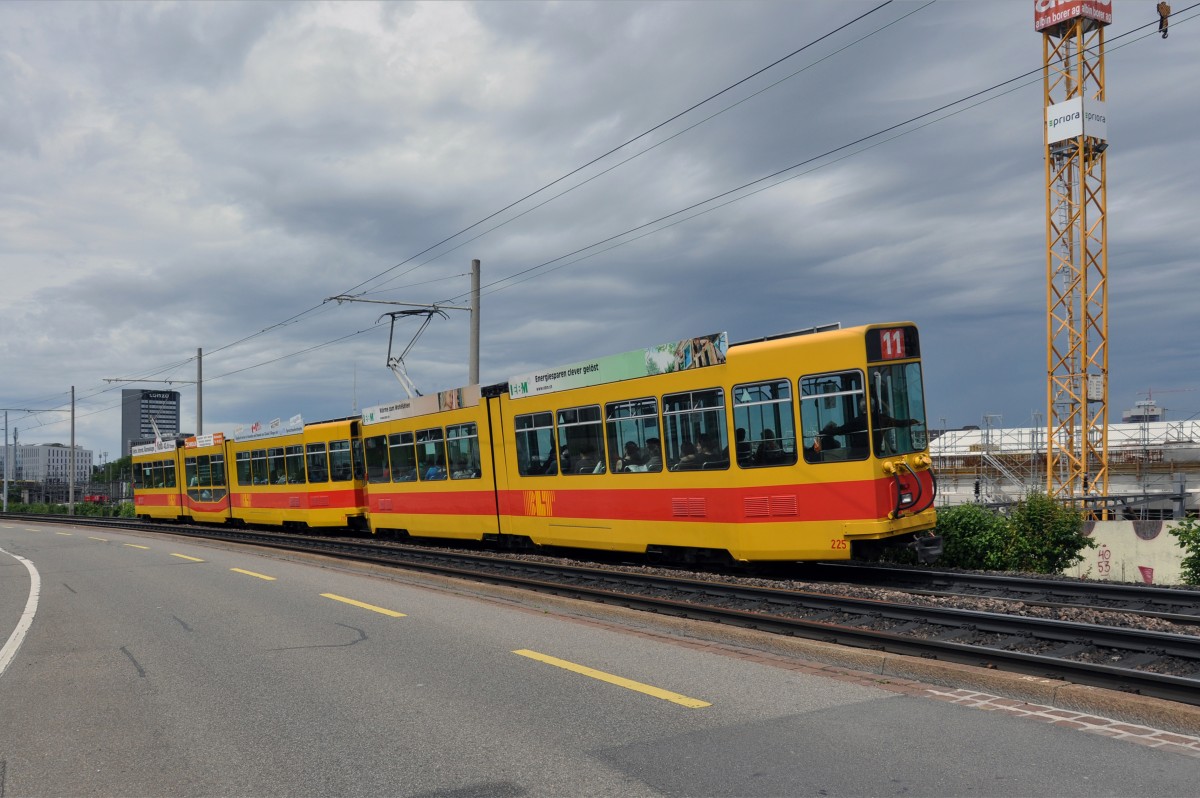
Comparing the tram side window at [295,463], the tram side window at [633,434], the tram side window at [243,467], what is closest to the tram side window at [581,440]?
the tram side window at [633,434]

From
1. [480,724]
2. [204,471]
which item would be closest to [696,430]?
[480,724]

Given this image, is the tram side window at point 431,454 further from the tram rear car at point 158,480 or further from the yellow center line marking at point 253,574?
the tram rear car at point 158,480

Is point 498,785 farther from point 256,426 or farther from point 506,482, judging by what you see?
point 256,426

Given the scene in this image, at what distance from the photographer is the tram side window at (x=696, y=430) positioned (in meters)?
12.9

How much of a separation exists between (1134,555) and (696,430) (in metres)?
8.38

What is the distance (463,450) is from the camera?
18891mm

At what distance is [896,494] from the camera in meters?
11.7

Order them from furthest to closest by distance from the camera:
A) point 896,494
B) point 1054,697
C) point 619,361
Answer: point 619,361 → point 896,494 → point 1054,697

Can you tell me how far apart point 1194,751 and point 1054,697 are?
1.10 m

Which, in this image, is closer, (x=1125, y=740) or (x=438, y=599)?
(x=1125, y=740)

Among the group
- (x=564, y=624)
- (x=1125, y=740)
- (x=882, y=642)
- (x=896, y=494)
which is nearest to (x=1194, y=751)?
(x=1125, y=740)

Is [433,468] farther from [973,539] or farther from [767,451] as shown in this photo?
[973,539]

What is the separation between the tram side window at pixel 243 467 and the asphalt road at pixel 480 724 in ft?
70.1

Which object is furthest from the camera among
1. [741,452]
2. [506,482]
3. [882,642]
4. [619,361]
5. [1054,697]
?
[506,482]
